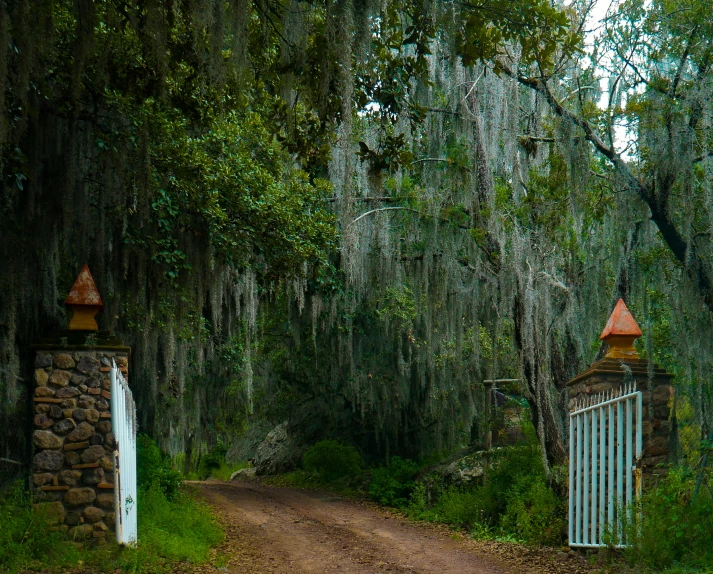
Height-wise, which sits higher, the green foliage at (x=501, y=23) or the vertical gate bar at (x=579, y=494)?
the green foliage at (x=501, y=23)

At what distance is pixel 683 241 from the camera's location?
23.1 ft

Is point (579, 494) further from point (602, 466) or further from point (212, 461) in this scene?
point (212, 461)

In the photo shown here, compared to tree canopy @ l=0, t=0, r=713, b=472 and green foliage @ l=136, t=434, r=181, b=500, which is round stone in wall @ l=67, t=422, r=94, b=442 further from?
green foliage @ l=136, t=434, r=181, b=500

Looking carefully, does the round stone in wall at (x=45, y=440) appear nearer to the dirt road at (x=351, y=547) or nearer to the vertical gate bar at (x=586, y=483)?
the dirt road at (x=351, y=547)

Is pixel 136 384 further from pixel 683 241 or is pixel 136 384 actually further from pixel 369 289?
pixel 683 241

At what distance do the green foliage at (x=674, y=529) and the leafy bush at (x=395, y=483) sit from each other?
7.55 metres

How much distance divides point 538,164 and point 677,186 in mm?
3348

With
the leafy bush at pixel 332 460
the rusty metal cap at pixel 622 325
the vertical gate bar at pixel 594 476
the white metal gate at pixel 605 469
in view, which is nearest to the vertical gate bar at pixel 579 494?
the white metal gate at pixel 605 469

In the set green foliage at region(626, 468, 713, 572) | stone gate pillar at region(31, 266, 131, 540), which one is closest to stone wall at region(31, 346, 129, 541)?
stone gate pillar at region(31, 266, 131, 540)

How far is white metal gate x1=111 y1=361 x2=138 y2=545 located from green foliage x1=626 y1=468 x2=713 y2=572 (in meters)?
3.98

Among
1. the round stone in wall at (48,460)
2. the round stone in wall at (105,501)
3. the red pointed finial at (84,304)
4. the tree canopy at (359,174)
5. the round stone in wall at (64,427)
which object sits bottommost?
the round stone in wall at (105,501)

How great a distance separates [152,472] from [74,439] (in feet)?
13.8

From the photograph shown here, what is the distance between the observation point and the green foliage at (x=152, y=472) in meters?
Answer: 10.3

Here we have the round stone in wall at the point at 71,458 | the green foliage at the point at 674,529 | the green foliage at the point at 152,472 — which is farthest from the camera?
the green foliage at the point at 152,472
